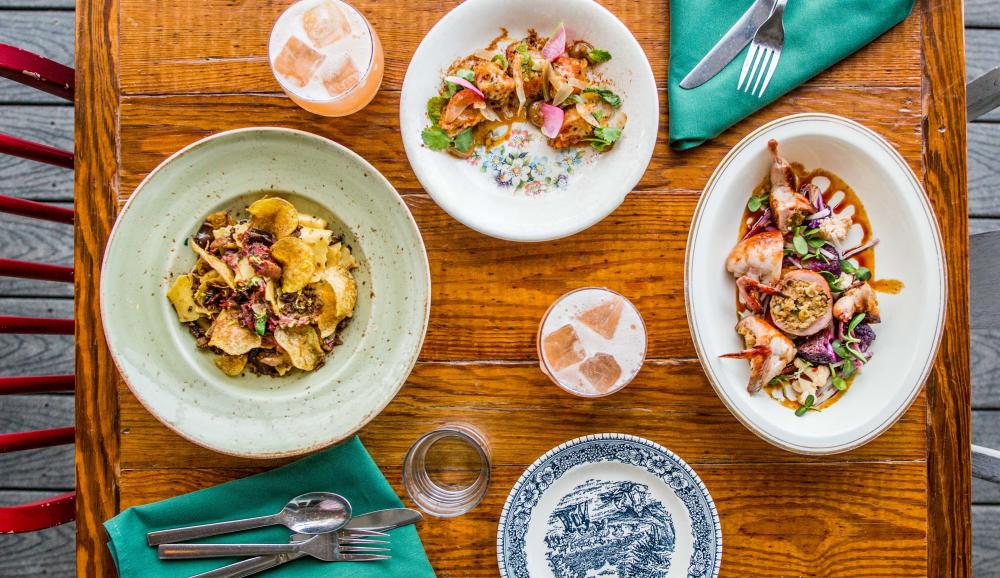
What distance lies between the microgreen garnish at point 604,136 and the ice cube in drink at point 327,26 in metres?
0.53

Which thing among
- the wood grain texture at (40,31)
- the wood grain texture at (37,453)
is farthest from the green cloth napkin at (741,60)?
the wood grain texture at (37,453)

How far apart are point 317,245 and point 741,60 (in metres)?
0.95

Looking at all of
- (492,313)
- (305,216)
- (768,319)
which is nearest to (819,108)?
(768,319)

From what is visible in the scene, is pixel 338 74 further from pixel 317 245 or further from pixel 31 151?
pixel 31 151

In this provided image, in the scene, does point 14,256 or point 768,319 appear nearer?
point 768,319

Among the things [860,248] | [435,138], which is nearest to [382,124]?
[435,138]

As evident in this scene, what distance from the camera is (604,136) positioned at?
4.56 feet

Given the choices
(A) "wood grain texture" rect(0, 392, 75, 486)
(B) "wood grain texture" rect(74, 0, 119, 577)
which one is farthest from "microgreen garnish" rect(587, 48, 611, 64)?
(A) "wood grain texture" rect(0, 392, 75, 486)

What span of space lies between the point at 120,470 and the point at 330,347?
521 mm

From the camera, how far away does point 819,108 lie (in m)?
1.46

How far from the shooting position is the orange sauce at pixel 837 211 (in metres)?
1.43

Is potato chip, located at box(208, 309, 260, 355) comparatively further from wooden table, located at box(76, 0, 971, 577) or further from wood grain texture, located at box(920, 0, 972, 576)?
wood grain texture, located at box(920, 0, 972, 576)

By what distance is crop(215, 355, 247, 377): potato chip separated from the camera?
4.41 ft

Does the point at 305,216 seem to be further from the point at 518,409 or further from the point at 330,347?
the point at 518,409
